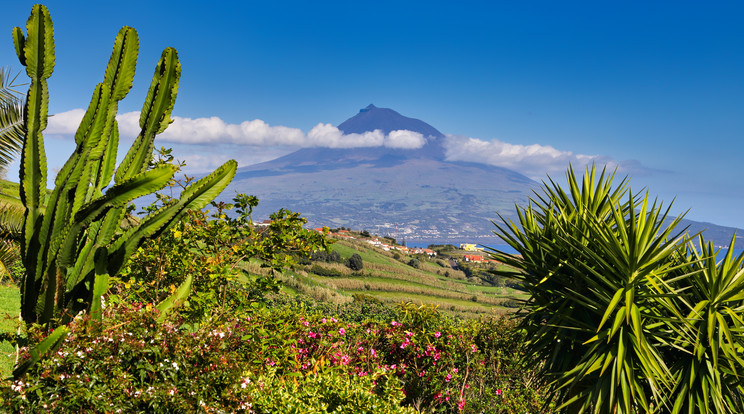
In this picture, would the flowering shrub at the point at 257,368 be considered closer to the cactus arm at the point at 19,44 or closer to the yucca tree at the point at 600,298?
the yucca tree at the point at 600,298

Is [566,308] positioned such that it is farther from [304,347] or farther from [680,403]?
[304,347]

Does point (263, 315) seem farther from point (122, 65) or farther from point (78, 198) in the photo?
point (122, 65)

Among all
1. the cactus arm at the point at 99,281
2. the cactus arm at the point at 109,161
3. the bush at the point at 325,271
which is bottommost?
the bush at the point at 325,271

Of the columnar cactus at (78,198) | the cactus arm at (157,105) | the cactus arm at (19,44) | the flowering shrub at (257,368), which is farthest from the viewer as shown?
the cactus arm at (157,105)

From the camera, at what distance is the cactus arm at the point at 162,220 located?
4.18 meters

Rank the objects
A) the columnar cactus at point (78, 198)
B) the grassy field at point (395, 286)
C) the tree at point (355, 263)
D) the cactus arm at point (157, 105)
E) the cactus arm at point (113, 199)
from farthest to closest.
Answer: the tree at point (355, 263) < the grassy field at point (395, 286) < the cactus arm at point (157, 105) < the columnar cactus at point (78, 198) < the cactus arm at point (113, 199)

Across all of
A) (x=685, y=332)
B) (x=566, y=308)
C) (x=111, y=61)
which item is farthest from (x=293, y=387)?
(x=685, y=332)

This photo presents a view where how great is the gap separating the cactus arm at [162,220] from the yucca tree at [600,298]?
3362mm

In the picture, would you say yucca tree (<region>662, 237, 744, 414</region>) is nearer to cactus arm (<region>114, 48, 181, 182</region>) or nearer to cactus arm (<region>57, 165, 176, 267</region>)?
cactus arm (<region>57, 165, 176, 267</region>)

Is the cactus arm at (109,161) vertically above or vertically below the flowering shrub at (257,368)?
above

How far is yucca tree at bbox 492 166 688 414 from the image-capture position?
4254 mm

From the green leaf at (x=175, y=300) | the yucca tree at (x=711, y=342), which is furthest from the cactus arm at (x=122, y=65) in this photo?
the yucca tree at (x=711, y=342)

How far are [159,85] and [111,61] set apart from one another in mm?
452

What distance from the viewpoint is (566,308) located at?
505cm
